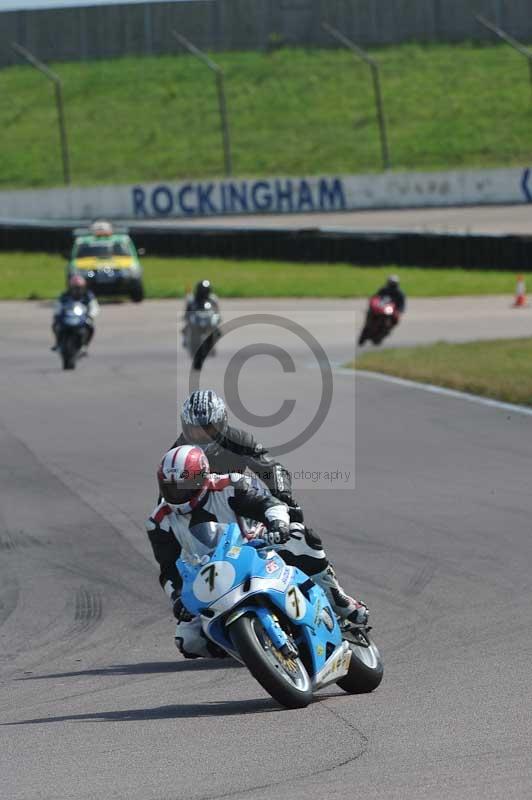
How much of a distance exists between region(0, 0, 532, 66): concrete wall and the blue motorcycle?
212ft

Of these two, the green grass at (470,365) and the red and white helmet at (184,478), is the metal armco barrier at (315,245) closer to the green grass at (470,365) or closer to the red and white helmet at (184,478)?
the green grass at (470,365)

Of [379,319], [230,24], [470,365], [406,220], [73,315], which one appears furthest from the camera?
[230,24]

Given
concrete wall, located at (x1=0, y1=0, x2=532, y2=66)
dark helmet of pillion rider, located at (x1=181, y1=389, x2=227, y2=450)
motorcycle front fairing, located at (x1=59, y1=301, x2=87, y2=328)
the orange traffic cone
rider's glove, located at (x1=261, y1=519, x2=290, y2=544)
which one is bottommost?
the orange traffic cone

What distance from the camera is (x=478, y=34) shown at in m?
69.1

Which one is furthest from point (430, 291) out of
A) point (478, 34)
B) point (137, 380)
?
point (478, 34)

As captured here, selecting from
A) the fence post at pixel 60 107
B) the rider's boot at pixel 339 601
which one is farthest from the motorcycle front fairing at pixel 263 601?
the fence post at pixel 60 107

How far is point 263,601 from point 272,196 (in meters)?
44.3

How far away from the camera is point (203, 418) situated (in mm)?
7176

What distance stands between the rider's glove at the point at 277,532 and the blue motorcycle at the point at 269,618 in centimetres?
5

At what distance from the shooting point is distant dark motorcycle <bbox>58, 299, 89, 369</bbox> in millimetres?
24031

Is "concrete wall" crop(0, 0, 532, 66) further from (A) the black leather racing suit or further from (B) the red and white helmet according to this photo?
(B) the red and white helmet

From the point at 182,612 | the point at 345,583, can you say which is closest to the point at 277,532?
the point at 182,612

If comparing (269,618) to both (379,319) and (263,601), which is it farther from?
(379,319)

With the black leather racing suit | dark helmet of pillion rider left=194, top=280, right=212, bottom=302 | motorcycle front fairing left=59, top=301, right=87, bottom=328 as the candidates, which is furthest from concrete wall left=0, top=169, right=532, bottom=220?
the black leather racing suit
